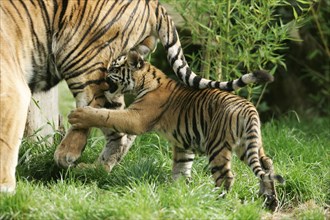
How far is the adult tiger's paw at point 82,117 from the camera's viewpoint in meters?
6.84

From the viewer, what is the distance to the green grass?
5.72 meters

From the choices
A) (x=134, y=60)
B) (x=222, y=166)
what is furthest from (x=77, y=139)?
(x=222, y=166)

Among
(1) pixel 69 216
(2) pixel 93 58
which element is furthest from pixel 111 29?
(1) pixel 69 216

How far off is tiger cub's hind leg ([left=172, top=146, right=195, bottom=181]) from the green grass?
0.09m

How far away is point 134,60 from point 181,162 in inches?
Result: 38.2

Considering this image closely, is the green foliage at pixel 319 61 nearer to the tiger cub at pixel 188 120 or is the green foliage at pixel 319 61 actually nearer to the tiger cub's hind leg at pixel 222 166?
the tiger cub at pixel 188 120

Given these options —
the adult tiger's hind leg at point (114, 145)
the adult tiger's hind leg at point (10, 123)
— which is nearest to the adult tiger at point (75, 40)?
the adult tiger's hind leg at point (114, 145)

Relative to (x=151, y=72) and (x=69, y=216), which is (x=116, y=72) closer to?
(x=151, y=72)

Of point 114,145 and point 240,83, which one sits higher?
point 240,83

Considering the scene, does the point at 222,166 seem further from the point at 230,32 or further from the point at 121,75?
the point at 230,32

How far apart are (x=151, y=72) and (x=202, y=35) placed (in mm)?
1398

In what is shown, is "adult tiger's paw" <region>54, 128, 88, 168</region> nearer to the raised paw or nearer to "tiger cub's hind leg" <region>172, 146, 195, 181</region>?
"tiger cub's hind leg" <region>172, 146, 195, 181</region>

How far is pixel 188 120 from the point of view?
22.0 ft

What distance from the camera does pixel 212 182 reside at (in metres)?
6.75
